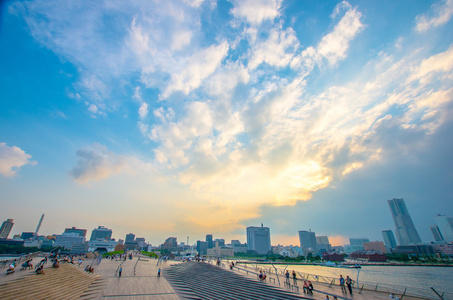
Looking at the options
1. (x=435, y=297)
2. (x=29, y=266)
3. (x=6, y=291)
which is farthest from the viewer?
(x=29, y=266)

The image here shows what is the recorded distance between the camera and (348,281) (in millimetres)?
18344

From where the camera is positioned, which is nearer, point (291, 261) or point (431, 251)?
point (291, 261)

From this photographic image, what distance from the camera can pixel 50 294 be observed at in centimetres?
1530

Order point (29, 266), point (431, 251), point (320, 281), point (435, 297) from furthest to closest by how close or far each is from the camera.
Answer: point (431, 251) < point (320, 281) < point (29, 266) < point (435, 297)

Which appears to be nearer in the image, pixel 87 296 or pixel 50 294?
pixel 50 294

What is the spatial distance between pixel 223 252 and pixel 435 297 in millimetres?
181929

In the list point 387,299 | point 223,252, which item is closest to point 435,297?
point 387,299

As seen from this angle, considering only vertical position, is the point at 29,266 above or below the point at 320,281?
above

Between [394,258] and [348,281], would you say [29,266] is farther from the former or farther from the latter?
[394,258]

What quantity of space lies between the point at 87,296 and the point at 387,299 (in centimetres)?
2694

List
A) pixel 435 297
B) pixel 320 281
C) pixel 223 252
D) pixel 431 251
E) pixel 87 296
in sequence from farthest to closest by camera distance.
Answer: pixel 223 252 → pixel 431 251 → pixel 320 281 → pixel 87 296 → pixel 435 297

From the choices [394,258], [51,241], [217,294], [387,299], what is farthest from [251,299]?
[51,241]

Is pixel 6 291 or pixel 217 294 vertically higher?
pixel 6 291

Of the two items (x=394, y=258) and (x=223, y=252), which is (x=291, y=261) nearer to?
(x=394, y=258)
